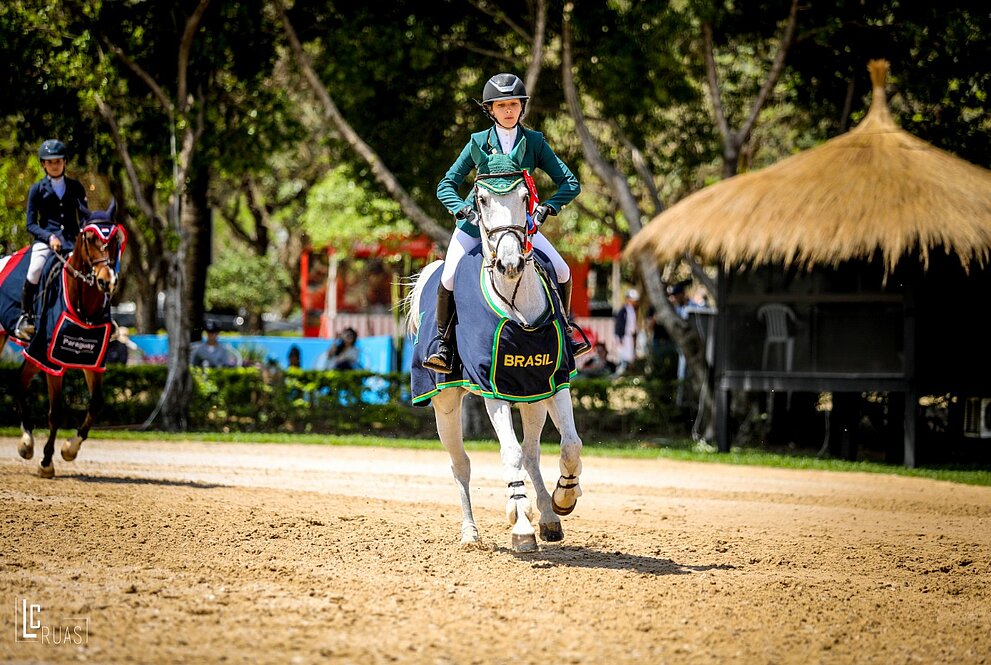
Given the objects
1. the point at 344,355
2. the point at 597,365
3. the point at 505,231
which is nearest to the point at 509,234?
the point at 505,231

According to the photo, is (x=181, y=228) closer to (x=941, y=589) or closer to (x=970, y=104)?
(x=970, y=104)

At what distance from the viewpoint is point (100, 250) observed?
37.7 feet

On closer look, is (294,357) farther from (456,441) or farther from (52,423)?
(456,441)

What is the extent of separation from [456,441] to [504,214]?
6.77 feet

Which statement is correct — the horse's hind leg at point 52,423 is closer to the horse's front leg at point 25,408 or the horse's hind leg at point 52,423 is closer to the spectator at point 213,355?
the horse's front leg at point 25,408

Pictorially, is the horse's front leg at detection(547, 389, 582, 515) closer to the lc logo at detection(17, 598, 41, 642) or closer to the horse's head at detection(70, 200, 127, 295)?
the lc logo at detection(17, 598, 41, 642)

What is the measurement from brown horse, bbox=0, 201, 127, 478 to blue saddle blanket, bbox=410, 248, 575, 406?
4.83 m

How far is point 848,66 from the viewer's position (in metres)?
19.7

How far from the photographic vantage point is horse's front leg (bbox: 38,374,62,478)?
11.7 metres

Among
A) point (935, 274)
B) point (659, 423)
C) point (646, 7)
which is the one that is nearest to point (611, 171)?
point (646, 7)

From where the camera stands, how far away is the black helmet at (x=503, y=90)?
314 inches

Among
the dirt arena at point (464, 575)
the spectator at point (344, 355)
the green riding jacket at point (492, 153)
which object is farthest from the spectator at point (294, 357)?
the green riding jacket at point (492, 153)

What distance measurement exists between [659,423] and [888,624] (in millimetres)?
13142

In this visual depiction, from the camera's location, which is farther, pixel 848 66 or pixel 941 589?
pixel 848 66
